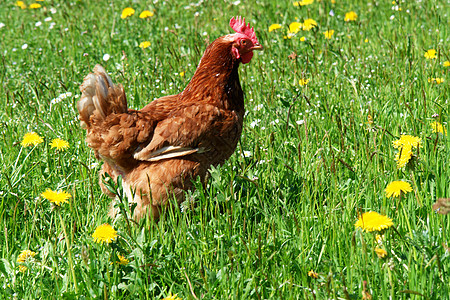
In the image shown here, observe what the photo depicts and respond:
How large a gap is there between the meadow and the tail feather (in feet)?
1.40

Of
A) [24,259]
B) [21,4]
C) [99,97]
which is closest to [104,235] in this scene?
[24,259]

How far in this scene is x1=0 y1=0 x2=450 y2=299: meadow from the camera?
2.42m

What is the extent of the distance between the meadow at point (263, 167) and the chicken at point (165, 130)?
6.8 inches

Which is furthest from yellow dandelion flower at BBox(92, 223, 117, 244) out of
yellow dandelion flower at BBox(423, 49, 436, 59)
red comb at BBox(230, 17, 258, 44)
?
yellow dandelion flower at BBox(423, 49, 436, 59)

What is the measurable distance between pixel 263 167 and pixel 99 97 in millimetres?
1193

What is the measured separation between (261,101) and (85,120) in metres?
1.90

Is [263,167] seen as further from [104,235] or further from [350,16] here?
[350,16]

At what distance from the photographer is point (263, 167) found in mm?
3660

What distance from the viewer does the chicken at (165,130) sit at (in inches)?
126

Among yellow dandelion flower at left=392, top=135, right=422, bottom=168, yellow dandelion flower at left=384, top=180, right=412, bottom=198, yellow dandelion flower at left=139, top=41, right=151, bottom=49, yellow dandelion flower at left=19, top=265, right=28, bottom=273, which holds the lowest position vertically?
yellow dandelion flower at left=19, top=265, right=28, bottom=273

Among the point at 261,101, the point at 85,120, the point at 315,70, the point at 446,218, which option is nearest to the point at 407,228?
the point at 446,218

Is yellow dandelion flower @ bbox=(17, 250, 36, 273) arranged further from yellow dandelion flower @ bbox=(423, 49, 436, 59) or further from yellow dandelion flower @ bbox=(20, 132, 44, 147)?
yellow dandelion flower @ bbox=(423, 49, 436, 59)

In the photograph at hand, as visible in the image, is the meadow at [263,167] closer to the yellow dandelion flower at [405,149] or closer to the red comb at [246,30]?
the yellow dandelion flower at [405,149]

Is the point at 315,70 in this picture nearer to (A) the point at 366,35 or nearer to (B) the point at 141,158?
(A) the point at 366,35
